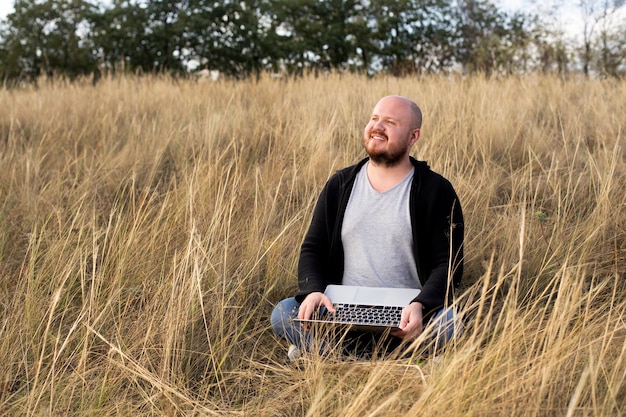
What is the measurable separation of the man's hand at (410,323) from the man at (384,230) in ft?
0.56

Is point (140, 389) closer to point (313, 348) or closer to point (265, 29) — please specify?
point (313, 348)

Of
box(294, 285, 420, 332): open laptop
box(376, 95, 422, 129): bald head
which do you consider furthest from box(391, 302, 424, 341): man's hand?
box(376, 95, 422, 129): bald head

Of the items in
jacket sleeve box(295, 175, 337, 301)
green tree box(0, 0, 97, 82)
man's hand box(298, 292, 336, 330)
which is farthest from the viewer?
green tree box(0, 0, 97, 82)

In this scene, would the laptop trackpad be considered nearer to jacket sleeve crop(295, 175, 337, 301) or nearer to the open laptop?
the open laptop

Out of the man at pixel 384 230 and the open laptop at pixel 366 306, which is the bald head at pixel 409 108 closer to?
the man at pixel 384 230

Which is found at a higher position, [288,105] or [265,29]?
[265,29]

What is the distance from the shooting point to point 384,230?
9.23 feet

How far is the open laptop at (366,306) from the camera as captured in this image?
2.52 meters

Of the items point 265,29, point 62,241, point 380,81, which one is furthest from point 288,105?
point 265,29

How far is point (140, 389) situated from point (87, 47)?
993 inches

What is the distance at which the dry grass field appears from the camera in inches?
82.2

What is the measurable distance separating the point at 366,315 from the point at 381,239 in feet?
1.27

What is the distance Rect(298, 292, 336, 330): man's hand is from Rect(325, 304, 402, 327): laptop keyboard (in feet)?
0.13

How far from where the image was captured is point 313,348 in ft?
8.41
